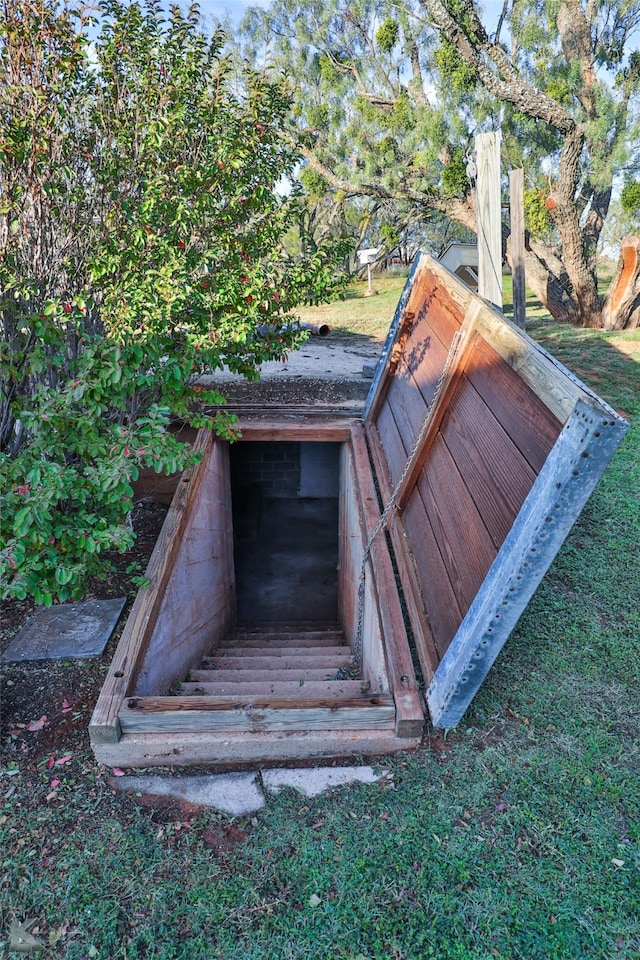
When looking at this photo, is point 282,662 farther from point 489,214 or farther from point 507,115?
point 507,115

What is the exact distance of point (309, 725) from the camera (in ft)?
8.26

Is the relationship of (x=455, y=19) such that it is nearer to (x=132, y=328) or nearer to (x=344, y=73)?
(x=344, y=73)

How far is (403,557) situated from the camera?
3.63 meters

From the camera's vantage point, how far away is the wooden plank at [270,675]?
396 centimetres

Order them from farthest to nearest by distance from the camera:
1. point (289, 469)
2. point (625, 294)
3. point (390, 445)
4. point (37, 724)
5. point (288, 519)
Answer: point (625, 294)
point (288, 519)
point (289, 469)
point (390, 445)
point (37, 724)

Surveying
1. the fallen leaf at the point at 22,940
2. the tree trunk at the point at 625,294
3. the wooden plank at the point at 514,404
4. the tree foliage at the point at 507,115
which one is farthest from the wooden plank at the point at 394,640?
the tree foliage at the point at 507,115

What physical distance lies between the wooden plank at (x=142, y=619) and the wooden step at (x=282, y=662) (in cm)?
117

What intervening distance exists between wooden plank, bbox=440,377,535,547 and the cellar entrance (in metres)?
5.06

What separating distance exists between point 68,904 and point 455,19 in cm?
1269

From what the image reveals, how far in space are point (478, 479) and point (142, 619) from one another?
80.7 inches

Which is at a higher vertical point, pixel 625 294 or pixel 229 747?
pixel 625 294

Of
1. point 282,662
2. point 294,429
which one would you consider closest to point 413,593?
point 282,662

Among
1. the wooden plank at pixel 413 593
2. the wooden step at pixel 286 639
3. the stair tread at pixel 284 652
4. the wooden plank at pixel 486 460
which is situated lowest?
the wooden step at pixel 286 639

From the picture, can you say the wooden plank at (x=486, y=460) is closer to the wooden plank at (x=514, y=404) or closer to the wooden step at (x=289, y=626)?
the wooden plank at (x=514, y=404)
